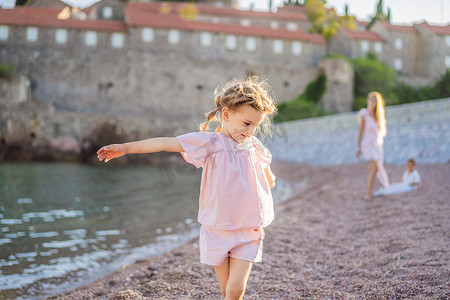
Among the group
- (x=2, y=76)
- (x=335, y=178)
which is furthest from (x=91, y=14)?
(x=335, y=178)

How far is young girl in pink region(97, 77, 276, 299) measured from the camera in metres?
2.57

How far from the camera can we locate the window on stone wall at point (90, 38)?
3709 centimetres

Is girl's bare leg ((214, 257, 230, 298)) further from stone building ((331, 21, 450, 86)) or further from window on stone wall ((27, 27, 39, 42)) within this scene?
stone building ((331, 21, 450, 86))

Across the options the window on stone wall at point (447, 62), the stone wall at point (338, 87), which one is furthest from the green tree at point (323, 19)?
the window on stone wall at point (447, 62)

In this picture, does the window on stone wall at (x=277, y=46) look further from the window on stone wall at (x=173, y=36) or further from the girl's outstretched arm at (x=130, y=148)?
the girl's outstretched arm at (x=130, y=148)

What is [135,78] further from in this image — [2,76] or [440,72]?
[440,72]

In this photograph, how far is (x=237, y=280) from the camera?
250cm

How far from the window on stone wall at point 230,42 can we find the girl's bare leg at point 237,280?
37581 mm

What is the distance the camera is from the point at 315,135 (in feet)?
59.4

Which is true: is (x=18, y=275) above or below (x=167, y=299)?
below

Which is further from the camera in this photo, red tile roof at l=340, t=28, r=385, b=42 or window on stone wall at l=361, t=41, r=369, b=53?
window on stone wall at l=361, t=41, r=369, b=53

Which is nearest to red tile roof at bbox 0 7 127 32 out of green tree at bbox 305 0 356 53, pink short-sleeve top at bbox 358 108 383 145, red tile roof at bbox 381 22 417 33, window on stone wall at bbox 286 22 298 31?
window on stone wall at bbox 286 22 298 31

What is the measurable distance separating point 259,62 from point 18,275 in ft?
115

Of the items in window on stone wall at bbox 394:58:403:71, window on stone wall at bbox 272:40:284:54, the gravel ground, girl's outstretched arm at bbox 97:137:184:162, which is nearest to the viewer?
girl's outstretched arm at bbox 97:137:184:162
